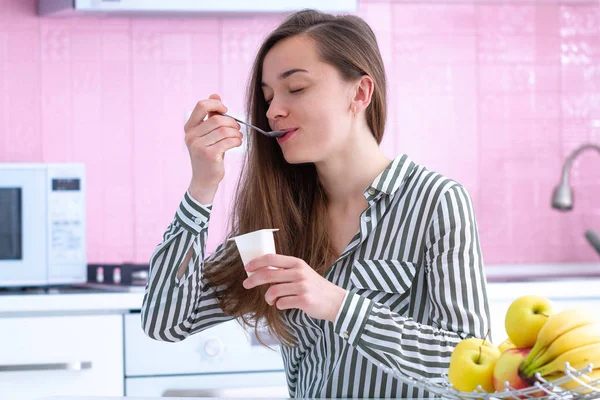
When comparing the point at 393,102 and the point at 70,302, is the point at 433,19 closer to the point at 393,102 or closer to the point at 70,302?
the point at 393,102

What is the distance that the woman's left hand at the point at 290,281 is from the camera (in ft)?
3.90

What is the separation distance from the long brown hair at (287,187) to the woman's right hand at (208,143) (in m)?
0.12

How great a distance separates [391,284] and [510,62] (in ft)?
6.16

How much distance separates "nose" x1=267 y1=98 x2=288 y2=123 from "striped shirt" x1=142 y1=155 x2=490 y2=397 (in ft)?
0.63

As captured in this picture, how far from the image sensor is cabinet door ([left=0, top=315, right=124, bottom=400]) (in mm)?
2316

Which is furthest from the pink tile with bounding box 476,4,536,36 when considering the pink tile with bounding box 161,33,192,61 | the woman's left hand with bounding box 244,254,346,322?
the woman's left hand with bounding box 244,254,346,322

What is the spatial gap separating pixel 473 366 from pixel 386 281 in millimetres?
534

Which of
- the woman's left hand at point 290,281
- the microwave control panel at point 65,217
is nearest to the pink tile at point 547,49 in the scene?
the microwave control panel at point 65,217

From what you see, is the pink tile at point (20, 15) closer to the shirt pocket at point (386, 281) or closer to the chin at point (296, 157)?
the chin at point (296, 157)

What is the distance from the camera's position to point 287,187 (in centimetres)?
162

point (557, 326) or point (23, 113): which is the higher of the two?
point (23, 113)

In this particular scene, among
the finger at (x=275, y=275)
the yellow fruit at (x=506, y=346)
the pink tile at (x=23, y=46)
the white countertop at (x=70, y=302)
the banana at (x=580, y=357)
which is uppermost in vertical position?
the pink tile at (x=23, y=46)

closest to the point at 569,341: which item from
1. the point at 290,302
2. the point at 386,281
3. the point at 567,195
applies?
the point at 290,302

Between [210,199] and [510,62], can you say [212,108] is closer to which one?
[210,199]
